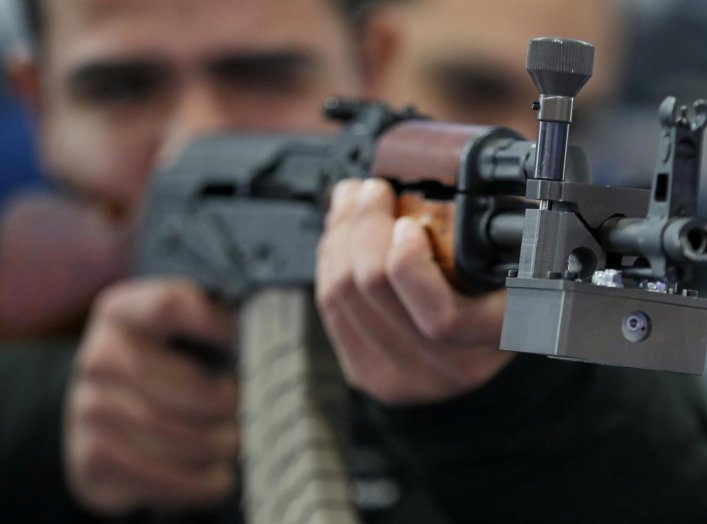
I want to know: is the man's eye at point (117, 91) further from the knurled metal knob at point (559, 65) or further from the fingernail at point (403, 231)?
the knurled metal knob at point (559, 65)

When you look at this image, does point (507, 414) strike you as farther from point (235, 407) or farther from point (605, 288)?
point (235, 407)

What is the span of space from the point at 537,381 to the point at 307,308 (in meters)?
0.21

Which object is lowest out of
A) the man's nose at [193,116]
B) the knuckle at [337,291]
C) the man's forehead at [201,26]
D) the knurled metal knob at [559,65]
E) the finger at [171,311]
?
the finger at [171,311]

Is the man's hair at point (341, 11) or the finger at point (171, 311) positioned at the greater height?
the man's hair at point (341, 11)

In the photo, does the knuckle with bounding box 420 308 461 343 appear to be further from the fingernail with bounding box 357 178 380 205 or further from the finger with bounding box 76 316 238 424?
the finger with bounding box 76 316 238 424

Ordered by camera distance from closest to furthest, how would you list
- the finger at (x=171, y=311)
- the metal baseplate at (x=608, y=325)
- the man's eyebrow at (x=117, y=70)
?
the metal baseplate at (x=608, y=325)
the finger at (x=171, y=311)
the man's eyebrow at (x=117, y=70)

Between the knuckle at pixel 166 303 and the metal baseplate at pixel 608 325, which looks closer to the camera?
the metal baseplate at pixel 608 325

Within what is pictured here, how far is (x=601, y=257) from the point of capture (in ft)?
1.36

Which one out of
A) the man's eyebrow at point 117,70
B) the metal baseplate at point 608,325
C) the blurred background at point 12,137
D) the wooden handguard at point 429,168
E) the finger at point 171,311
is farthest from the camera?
the blurred background at point 12,137

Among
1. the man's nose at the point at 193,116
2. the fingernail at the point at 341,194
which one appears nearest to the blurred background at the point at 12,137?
the man's nose at the point at 193,116

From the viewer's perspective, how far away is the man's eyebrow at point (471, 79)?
3.55 ft

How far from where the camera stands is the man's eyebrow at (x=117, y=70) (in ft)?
3.31

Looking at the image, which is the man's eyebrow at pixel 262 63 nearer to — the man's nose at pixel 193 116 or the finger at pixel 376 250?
the man's nose at pixel 193 116

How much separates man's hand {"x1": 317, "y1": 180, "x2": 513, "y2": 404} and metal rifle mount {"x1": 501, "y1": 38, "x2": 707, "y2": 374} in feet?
0.39
